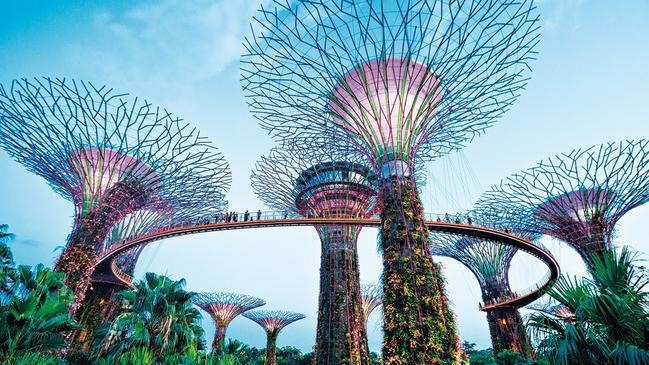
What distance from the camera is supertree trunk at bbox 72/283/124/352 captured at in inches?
912

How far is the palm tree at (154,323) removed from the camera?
9914mm

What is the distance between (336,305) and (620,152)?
21595 millimetres

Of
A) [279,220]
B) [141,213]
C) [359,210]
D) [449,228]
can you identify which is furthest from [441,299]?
[141,213]

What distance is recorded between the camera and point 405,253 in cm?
1204

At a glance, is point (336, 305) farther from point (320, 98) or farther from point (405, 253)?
point (320, 98)

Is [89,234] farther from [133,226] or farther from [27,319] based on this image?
[27,319]

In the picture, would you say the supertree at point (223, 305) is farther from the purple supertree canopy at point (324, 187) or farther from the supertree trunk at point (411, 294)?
the supertree trunk at point (411, 294)

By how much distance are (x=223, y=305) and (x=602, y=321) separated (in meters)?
41.7

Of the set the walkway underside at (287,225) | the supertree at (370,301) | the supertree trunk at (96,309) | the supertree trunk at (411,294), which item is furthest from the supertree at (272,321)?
the supertree trunk at (411,294)

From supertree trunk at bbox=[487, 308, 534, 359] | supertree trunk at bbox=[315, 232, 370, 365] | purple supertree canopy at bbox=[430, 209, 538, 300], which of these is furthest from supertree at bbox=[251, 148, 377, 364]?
supertree trunk at bbox=[487, 308, 534, 359]

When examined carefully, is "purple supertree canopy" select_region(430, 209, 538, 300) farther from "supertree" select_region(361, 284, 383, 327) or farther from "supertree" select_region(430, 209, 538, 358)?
"supertree" select_region(361, 284, 383, 327)

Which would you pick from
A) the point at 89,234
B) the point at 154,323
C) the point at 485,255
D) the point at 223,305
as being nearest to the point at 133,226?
the point at 89,234

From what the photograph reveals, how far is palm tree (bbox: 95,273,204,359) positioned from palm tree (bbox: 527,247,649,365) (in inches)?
408

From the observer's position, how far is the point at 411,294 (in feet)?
36.2
